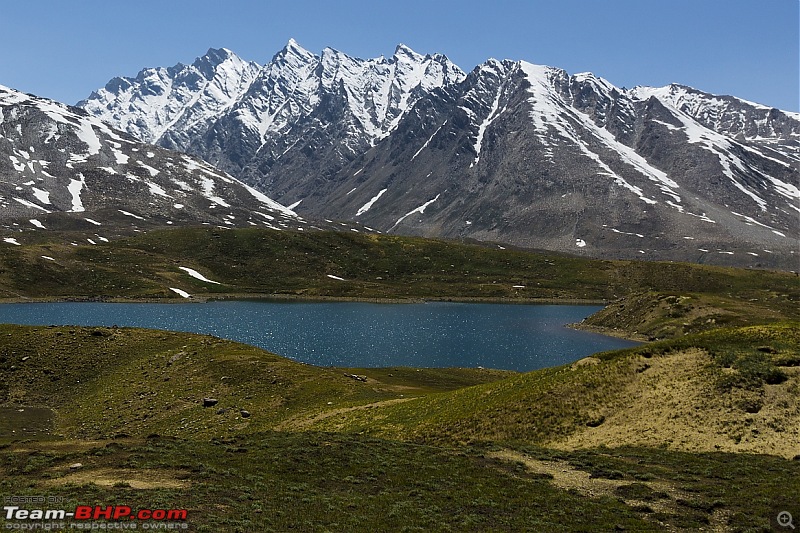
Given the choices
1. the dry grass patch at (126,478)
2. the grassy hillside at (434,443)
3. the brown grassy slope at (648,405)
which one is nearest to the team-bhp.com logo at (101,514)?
the grassy hillside at (434,443)

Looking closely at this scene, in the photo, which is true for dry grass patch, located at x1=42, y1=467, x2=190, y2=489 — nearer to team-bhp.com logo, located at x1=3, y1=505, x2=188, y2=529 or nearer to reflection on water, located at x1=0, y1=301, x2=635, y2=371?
team-bhp.com logo, located at x1=3, y1=505, x2=188, y2=529

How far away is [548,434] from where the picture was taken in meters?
41.5

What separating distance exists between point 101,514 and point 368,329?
12413 cm

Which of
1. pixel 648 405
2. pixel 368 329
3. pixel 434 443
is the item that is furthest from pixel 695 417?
pixel 368 329

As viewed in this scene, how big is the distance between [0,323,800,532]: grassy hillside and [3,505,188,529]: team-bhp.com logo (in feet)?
2.83

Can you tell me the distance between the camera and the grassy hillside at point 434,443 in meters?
26.6

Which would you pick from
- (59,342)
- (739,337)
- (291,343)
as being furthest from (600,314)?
(59,342)

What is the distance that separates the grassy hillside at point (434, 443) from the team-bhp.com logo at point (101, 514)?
861 millimetres

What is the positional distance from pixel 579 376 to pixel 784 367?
14138mm

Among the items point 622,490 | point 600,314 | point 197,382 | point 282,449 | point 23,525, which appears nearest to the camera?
point 23,525

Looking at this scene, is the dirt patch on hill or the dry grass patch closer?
the dry grass patch

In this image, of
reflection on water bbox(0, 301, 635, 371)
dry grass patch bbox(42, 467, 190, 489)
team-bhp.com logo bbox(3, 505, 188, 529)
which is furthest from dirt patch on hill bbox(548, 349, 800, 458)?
reflection on water bbox(0, 301, 635, 371)

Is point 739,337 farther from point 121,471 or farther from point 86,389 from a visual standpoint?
point 86,389

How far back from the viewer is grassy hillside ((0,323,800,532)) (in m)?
26.6
